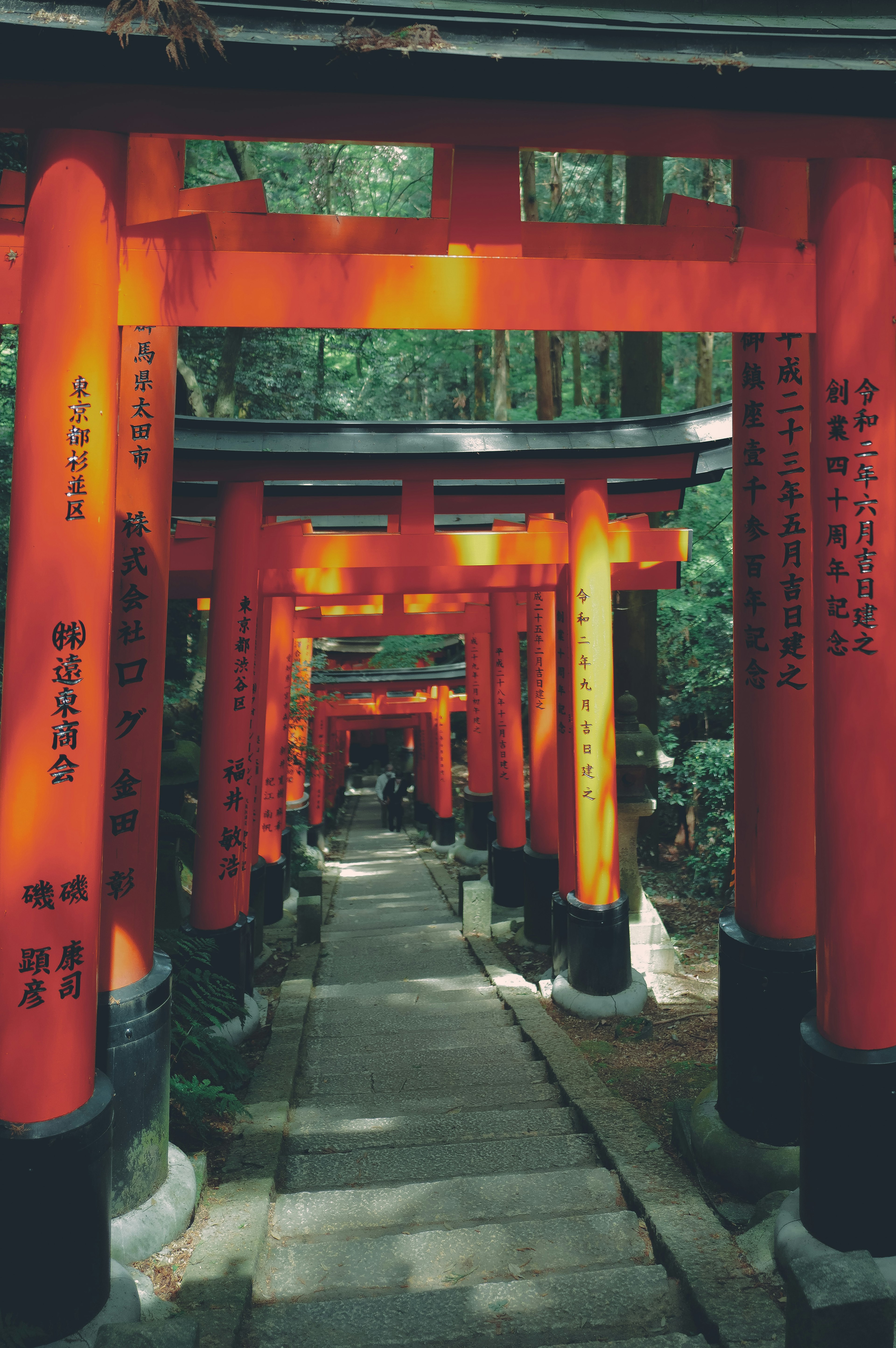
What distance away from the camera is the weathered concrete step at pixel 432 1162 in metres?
4.19

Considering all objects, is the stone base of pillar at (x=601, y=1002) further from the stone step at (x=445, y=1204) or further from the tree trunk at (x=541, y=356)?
the tree trunk at (x=541, y=356)

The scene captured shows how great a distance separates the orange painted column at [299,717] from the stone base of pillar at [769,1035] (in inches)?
380

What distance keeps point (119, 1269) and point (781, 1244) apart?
235 centimetres

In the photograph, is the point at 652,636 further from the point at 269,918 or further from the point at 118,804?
the point at 118,804

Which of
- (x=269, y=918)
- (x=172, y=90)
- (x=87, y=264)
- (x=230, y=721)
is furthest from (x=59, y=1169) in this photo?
(x=269, y=918)

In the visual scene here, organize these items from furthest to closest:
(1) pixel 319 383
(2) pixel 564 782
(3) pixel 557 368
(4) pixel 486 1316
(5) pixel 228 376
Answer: (3) pixel 557 368
(1) pixel 319 383
(5) pixel 228 376
(2) pixel 564 782
(4) pixel 486 1316

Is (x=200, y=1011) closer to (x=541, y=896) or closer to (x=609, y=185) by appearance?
(x=541, y=896)

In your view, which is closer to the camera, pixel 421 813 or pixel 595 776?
pixel 595 776

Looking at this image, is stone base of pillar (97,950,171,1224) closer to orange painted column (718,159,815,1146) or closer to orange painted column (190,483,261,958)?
orange painted column (718,159,815,1146)

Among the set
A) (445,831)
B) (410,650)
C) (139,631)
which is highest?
(410,650)

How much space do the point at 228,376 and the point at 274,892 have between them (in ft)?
25.1

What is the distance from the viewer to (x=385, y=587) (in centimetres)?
845

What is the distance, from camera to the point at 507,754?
40.0 ft

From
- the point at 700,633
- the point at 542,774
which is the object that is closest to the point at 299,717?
the point at 542,774
